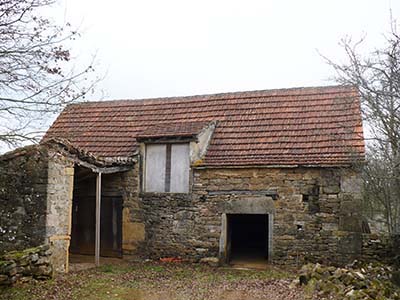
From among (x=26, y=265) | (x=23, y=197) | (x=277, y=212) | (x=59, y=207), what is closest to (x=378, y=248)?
(x=277, y=212)

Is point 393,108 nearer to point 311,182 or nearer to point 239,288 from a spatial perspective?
point 311,182

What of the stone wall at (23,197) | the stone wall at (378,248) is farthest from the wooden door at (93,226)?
the stone wall at (378,248)

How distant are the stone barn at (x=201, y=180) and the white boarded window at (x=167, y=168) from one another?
0.03m

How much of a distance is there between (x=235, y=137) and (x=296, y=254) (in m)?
3.58

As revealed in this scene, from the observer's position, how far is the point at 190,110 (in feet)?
47.4

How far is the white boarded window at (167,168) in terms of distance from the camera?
12.6 m

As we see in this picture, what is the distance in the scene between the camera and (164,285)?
31.1 ft

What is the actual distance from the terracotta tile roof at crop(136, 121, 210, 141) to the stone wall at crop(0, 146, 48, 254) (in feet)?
11.6

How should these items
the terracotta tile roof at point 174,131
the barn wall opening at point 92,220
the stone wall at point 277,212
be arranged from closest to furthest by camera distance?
the stone wall at point 277,212
the terracotta tile roof at point 174,131
the barn wall opening at point 92,220

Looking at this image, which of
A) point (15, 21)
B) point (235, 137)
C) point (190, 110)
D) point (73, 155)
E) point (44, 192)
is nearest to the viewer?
point (15, 21)

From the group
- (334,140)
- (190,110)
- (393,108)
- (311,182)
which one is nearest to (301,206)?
(311,182)

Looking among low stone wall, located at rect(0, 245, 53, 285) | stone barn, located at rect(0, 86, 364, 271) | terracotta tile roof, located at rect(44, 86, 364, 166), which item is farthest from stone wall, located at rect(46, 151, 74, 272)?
terracotta tile roof, located at rect(44, 86, 364, 166)

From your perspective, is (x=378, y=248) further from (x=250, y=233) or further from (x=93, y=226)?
(x=93, y=226)

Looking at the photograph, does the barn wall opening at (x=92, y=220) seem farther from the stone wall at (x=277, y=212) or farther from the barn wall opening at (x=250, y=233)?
the barn wall opening at (x=250, y=233)
